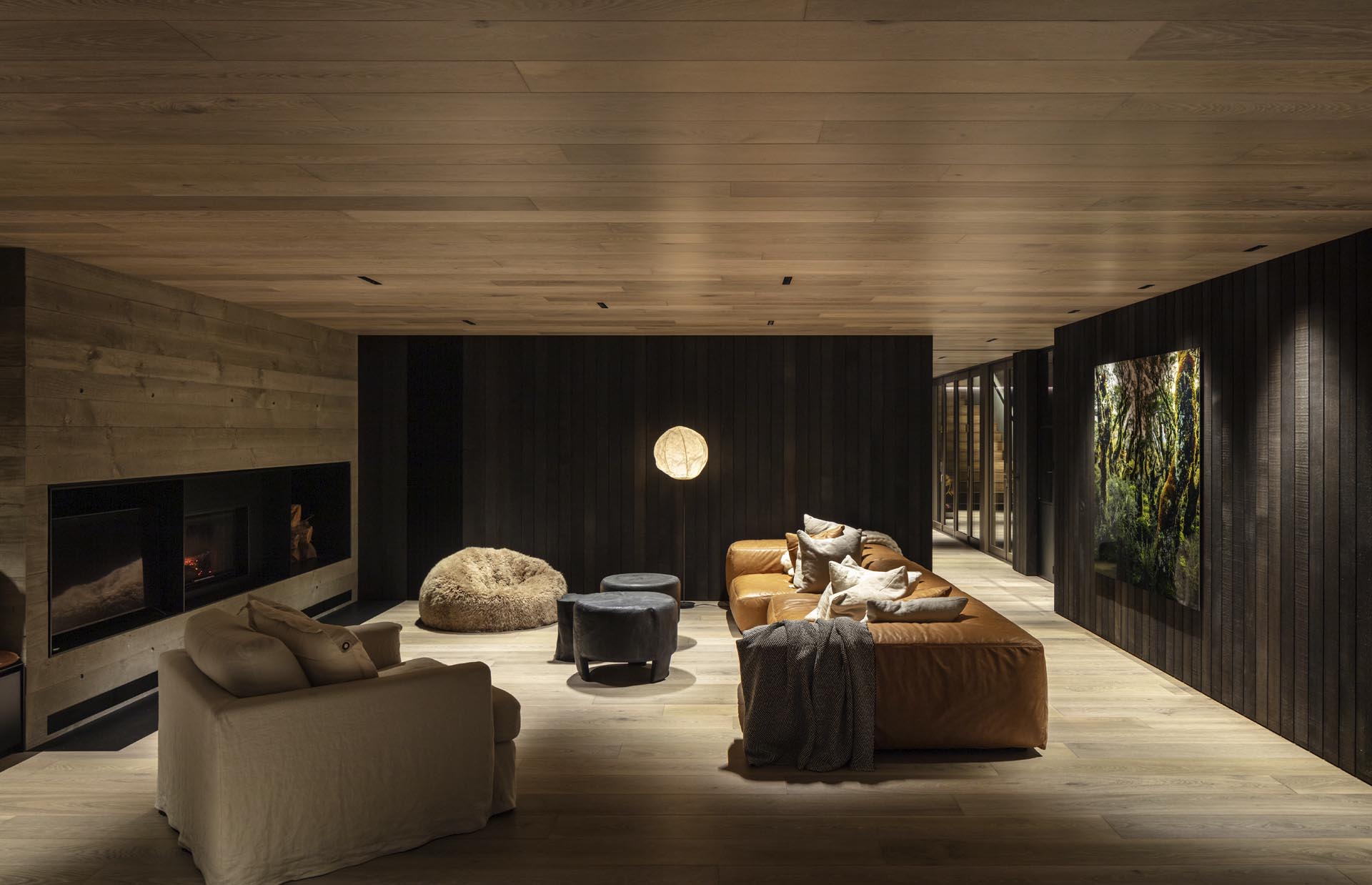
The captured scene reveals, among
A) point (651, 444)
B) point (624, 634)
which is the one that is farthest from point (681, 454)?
point (624, 634)

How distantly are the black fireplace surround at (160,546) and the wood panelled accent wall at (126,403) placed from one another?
0.33 ft

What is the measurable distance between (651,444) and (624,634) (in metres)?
2.76

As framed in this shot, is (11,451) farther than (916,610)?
No

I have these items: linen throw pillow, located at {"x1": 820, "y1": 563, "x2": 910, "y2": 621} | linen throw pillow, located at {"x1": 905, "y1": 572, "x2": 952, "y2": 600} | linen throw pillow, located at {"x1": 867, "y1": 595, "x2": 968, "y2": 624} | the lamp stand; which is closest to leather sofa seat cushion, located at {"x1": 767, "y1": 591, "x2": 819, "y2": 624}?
linen throw pillow, located at {"x1": 820, "y1": 563, "x2": 910, "y2": 621}

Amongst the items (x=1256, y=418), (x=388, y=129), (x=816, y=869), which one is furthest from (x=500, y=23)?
(x=1256, y=418)

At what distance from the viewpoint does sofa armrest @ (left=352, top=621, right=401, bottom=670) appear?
150 inches

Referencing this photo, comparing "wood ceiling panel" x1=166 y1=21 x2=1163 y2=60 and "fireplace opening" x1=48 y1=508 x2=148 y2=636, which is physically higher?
"wood ceiling panel" x1=166 y1=21 x2=1163 y2=60

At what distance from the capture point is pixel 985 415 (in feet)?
33.7

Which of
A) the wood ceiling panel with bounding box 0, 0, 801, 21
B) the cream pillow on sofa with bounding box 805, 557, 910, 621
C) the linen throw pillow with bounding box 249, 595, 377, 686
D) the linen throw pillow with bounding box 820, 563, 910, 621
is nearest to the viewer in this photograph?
the wood ceiling panel with bounding box 0, 0, 801, 21

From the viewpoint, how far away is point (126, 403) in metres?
4.47

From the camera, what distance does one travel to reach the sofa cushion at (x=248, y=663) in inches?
110

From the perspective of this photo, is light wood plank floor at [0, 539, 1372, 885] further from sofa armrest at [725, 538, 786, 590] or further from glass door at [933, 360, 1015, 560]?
glass door at [933, 360, 1015, 560]

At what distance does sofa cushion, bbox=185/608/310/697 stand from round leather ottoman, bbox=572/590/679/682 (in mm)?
2178

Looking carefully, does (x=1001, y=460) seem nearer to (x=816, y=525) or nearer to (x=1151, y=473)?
(x=816, y=525)
